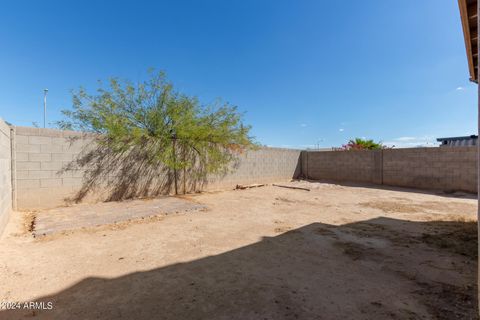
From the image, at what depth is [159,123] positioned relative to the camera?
6844 millimetres

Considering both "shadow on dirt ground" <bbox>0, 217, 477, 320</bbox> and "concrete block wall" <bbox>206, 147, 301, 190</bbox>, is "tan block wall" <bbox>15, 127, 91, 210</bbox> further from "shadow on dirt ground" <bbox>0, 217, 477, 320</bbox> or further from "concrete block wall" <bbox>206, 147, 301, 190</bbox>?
"concrete block wall" <bbox>206, 147, 301, 190</bbox>

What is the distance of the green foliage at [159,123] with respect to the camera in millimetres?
6152

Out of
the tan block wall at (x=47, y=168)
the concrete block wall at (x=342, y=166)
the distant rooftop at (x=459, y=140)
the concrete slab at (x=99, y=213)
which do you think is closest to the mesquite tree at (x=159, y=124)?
the tan block wall at (x=47, y=168)

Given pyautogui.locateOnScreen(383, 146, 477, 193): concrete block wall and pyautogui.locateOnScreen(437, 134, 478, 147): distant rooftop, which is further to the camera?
pyautogui.locateOnScreen(437, 134, 478, 147): distant rooftop

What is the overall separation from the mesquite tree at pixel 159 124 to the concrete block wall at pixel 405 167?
18.7 ft

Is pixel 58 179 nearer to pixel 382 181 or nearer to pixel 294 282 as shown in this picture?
pixel 294 282

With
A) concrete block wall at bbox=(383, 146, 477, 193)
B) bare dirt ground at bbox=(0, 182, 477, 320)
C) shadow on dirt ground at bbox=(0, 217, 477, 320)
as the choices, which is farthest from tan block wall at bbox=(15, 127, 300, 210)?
concrete block wall at bbox=(383, 146, 477, 193)

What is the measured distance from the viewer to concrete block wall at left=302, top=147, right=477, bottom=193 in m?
8.23

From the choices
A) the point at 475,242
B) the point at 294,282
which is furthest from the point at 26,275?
the point at 475,242

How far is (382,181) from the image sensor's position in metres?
10.2

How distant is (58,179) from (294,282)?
5850mm

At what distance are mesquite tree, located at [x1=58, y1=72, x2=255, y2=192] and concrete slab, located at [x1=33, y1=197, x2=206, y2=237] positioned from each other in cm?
157

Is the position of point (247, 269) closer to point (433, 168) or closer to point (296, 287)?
point (296, 287)

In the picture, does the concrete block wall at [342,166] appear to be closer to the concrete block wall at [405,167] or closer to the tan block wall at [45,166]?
the concrete block wall at [405,167]
